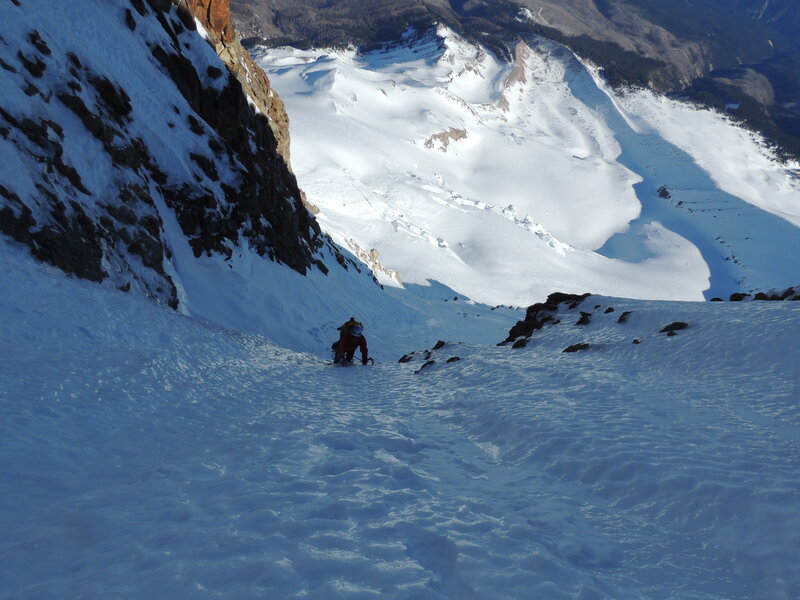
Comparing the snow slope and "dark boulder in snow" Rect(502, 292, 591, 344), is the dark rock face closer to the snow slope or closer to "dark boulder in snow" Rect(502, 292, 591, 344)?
"dark boulder in snow" Rect(502, 292, 591, 344)

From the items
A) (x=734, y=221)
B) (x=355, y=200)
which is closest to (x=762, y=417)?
(x=355, y=200)

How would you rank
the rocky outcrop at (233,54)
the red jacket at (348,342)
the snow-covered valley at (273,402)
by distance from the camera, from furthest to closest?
the rocky outcrop at (233,54) → the red jacket at (348,342) → the snow-covered valley at (273,402)

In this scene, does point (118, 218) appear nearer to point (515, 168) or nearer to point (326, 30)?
point (515, 168)

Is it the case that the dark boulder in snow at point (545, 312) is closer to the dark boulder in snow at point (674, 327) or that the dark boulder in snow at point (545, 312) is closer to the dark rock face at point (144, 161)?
the dark boulder in snow at point (674, 327)

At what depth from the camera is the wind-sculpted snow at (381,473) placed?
326 cm

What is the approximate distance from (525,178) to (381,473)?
351 ft

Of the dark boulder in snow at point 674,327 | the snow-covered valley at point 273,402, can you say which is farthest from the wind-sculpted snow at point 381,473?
the dark boulder in snow at point 674,327

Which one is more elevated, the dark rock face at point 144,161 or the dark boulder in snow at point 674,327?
the dark rock face at point 144,161

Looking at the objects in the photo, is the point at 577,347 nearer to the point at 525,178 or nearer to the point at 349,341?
the point at 349,341

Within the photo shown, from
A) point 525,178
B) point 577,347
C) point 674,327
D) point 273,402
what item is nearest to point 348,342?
point 273,402

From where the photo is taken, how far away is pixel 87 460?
15.3ft

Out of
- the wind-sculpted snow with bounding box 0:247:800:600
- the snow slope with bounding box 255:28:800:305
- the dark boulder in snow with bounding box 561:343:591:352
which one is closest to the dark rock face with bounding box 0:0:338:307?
the wind-sculpted snow with bounding box 0:247:800:600

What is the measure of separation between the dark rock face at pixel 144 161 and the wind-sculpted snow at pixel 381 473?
75.8 inches

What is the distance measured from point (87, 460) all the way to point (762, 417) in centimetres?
815
